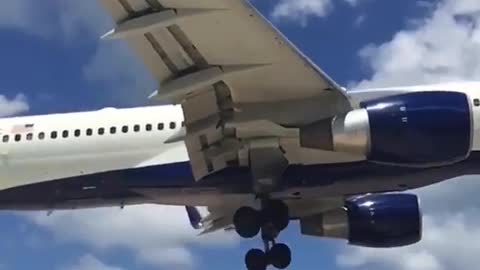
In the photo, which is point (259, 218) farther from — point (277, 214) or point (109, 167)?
point (109, 167)

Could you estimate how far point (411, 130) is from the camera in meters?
23.3

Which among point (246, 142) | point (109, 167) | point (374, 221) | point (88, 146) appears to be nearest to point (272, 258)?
point (374, 221)

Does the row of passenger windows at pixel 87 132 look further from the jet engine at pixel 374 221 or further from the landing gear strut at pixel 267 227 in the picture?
the jet engine at pixel 374 221

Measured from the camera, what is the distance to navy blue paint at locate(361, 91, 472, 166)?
76.3ft

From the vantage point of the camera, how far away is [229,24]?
22.0 m

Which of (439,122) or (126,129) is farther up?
(439,122)

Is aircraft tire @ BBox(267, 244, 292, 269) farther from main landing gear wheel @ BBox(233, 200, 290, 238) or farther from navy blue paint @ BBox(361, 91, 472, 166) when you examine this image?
navy blue paint @ BBox(361, 91, 472, 166)

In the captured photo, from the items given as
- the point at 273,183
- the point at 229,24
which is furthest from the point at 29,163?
the point at 229,24

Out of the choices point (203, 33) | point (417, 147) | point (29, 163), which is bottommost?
Answer: point (29, 163)

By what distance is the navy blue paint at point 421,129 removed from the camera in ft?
76.3

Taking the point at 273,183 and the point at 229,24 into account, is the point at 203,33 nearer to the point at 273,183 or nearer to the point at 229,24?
the point at 229,24

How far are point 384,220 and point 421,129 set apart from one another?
7.24m

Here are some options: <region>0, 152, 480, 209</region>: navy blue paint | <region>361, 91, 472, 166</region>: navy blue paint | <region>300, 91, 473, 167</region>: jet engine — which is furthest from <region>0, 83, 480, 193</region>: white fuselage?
<region>361, 91, 472, 166</region>: navy blue paint

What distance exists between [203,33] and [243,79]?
180cm
